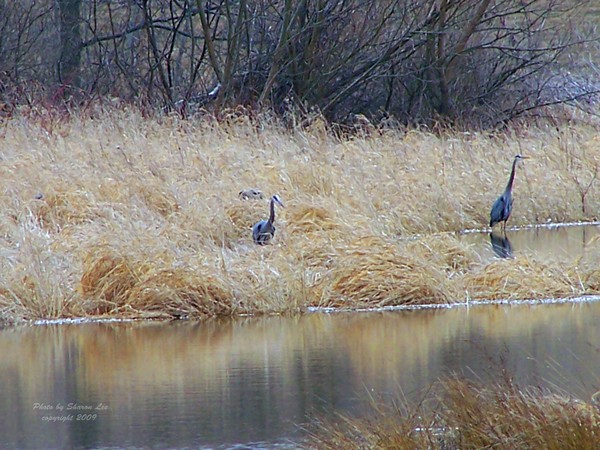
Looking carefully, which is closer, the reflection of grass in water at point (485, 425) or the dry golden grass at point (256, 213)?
the reflection of grass in water at point (485, 425)

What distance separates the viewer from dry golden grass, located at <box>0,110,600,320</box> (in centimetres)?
920

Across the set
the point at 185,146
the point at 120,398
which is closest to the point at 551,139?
the point at 185,146

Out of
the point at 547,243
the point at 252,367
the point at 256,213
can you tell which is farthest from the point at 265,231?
the point at 252,367

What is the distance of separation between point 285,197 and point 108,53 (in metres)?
10.4

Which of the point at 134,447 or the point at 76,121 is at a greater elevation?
the point at 76,121

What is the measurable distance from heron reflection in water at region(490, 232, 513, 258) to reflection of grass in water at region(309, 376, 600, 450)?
6035 millimetres

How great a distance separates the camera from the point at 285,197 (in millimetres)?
12977

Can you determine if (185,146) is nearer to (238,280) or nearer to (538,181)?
(538,181)

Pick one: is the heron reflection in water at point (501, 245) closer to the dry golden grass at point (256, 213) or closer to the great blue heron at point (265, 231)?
the dry golden grass at point (256, 213)

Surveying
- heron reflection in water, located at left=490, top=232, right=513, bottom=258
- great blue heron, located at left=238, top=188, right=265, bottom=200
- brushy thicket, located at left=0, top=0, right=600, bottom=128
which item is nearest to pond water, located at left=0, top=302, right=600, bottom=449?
heron reflection in water, located at left=490, top=232, right=513, bottom=258

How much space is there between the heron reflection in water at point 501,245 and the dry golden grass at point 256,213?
601 mm

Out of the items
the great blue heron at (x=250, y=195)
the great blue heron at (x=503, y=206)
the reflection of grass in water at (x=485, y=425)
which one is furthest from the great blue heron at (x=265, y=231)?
the reflection of grass in water at (x=485, y=425)

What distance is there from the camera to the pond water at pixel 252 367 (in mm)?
5938

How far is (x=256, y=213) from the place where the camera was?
40.3 feet
